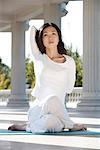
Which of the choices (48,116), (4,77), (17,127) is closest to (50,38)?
(48,116)

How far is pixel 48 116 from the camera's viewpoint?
664 centimetres

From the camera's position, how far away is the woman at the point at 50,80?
6.73 meters

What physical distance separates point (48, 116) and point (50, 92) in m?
0.40

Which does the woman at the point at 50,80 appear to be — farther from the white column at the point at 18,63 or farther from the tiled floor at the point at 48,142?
the white column at the point at 18,63

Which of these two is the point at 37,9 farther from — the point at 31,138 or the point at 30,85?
the point at 30,85

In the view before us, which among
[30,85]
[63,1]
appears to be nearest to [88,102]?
[63,1]

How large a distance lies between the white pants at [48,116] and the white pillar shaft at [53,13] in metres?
9.88

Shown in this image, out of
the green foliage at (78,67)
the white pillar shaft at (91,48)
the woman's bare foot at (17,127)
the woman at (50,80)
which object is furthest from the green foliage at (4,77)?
the woman at (50,80)

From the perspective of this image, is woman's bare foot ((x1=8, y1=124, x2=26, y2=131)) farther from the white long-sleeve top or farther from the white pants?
the white long-sleeve top

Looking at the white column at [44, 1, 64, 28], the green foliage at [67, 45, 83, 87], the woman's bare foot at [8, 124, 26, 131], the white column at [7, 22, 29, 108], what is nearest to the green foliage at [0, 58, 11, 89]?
the green foliage at [67, 45, 83, 87]

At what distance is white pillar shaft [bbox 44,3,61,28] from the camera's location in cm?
1650

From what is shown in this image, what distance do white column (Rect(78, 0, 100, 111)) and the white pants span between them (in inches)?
296

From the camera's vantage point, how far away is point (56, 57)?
711 centimetres

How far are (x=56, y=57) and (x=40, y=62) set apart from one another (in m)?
0.27
